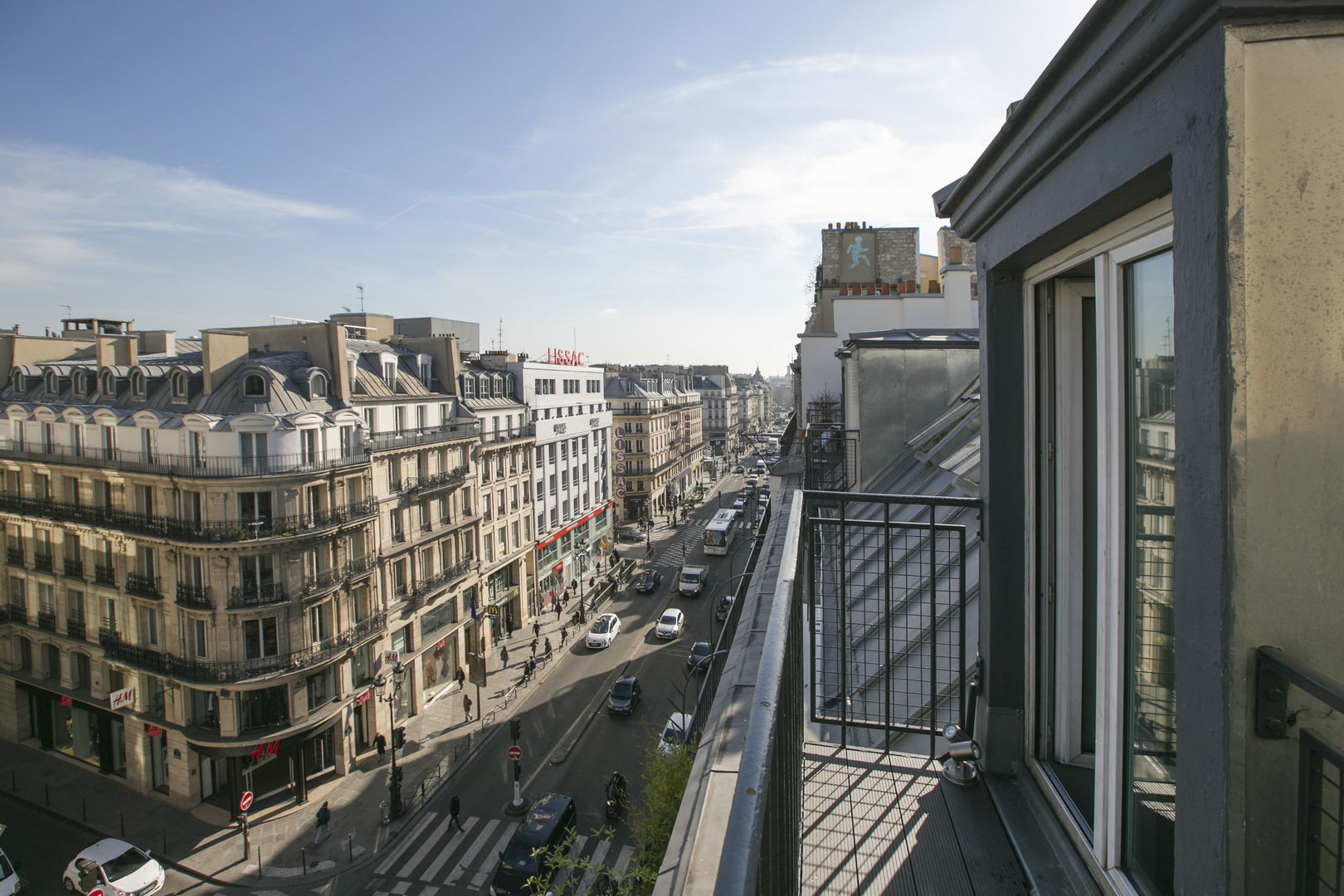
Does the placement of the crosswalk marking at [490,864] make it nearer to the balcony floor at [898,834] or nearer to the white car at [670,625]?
the white car at [670,625]

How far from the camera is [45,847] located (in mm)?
20344

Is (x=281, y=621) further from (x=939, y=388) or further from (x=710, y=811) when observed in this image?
(x=710, y=811)

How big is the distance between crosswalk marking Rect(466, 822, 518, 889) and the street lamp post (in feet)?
11.6

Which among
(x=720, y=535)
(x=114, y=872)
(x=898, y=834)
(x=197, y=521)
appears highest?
(x=898, y=834)

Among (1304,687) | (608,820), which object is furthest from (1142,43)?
(608,820)

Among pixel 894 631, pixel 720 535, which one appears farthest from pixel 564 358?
pixel 894 631

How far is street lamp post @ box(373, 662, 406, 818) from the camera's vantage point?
2145 cm

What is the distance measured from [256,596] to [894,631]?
21.6 metres

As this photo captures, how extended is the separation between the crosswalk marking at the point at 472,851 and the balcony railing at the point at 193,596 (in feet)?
34.5

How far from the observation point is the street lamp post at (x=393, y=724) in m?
21.5

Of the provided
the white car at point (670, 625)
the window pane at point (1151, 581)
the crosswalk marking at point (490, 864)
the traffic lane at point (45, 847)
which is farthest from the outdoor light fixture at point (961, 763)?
the white car at point (670, 625)

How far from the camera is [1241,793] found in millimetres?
1606

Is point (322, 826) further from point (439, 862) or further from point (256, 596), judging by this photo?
point (256, 596)

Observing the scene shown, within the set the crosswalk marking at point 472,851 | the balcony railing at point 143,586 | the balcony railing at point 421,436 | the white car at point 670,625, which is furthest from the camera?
the white car at point 670,625
